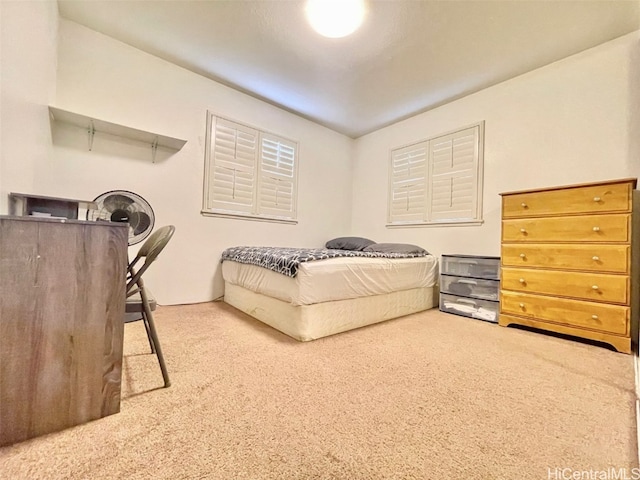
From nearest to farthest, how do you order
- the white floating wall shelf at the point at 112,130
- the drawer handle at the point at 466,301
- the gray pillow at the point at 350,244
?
1. the white floating wall shelf at the point at 112,130
2. the drawer handle at the point at 466,301
3. the gray pillow at the point at 350,244

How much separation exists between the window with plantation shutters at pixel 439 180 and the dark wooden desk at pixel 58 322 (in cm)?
320

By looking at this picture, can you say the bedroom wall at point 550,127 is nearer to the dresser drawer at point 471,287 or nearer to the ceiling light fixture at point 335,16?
the dresser drawer at point 471,287

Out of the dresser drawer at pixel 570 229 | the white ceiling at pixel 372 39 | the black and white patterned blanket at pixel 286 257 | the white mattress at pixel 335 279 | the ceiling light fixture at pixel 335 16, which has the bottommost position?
the white mattress at pixel 335 279

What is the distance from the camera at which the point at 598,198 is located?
6.13 feet

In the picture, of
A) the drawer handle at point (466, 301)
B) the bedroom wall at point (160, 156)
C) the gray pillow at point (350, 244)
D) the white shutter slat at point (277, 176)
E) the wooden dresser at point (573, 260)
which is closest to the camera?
the wooden dresser at point (573, 260)

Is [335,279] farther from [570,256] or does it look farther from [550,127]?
[550,127]

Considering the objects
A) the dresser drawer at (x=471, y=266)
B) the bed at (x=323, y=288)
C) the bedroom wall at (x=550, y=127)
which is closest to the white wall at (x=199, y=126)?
the bedroom wall at (x=550, y=127)

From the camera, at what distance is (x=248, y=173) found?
3.24m

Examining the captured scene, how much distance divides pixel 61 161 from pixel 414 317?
3539mm

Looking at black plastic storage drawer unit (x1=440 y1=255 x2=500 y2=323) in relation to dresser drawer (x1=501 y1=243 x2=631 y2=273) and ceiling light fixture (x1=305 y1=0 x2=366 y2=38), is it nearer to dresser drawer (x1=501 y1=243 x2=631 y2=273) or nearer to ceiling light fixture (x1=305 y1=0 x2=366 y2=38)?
dresser drawer (x1=501 y1=243 x2=631 y2=273)

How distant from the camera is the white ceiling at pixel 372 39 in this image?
198 cm

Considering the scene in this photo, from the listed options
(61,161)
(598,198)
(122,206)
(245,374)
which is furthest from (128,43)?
(598,198)

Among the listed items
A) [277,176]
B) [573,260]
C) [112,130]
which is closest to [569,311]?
[573,260]

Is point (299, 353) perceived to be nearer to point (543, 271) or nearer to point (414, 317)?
point (414, 317)
